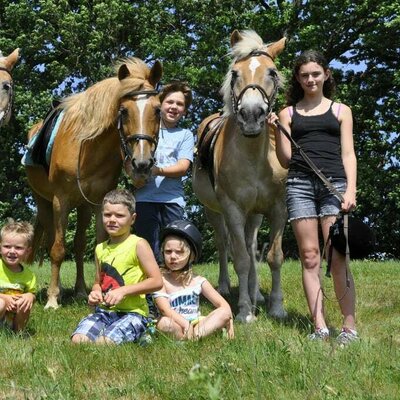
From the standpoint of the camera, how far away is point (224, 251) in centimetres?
932

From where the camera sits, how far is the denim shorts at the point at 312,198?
16.9 feet

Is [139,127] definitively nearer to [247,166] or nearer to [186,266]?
[247,166]

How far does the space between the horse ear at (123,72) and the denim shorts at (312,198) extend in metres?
2.25

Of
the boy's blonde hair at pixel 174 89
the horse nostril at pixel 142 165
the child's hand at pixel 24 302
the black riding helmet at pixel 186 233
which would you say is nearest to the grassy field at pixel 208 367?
the child's hand at pixel 24 302

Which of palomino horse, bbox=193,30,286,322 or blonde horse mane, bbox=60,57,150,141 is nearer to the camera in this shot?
palomino horse, bbox=193,30,286,322

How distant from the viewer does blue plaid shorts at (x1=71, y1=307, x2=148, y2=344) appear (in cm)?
475

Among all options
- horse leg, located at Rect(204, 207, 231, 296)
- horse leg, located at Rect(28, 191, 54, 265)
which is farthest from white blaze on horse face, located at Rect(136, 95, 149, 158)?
horse leg, located at Rect(204, 207, 231, 296)

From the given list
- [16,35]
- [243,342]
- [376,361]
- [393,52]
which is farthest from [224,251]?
[16,35]

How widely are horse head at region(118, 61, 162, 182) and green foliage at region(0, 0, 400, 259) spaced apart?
12.7 metres

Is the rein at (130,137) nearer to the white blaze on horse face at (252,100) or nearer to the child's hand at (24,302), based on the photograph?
the white blaze on horse face at (252,100)

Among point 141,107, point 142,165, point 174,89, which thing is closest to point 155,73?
point 174,89

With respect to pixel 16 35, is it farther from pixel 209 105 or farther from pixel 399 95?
pixel 399 95

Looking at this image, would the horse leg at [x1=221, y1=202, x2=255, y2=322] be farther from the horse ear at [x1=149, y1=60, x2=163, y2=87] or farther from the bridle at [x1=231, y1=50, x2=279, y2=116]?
the horse ear at [x1=149, y1=60, x2=163, y2=87]

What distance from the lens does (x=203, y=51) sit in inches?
851
